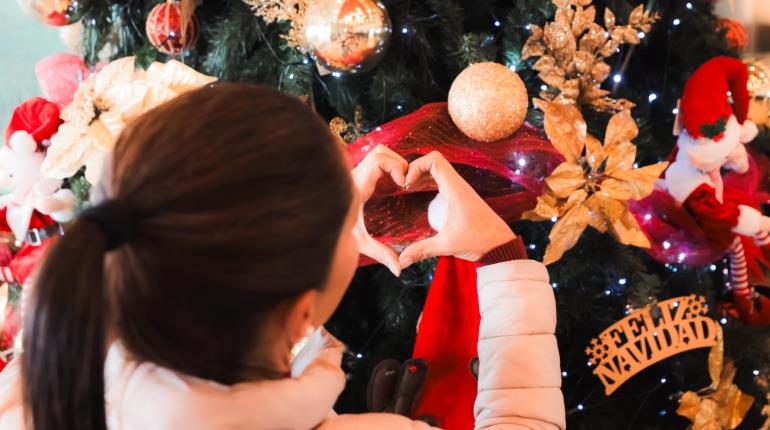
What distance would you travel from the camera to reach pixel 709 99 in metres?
1.07

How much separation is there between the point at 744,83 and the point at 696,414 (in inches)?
19.5

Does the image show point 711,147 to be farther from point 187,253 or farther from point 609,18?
point 187,253

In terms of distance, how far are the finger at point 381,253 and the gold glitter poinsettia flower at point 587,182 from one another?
234mm

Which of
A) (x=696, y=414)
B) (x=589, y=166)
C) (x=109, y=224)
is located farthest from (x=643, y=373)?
(x=109, y=224)

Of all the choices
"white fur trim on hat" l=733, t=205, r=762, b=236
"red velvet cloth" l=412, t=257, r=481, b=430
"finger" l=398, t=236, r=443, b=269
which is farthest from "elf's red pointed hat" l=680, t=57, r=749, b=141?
"finger" l=398, t=236, r=443, b=269

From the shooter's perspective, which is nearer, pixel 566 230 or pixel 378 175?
pixel 378 175

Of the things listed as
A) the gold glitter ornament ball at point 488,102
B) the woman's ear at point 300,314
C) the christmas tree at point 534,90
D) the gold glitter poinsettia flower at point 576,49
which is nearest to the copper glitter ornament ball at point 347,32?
the christmas tree at point 534,90

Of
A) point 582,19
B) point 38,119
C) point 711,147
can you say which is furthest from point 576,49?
point 38,119

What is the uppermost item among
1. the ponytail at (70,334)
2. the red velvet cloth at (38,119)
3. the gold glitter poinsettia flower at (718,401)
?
the ponytail at (70,334)

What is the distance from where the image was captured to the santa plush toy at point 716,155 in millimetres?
1070

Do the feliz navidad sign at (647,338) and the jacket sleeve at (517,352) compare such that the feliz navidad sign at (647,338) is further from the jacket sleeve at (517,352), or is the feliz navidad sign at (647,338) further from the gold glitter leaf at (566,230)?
the jacket sleeve at (517,352)

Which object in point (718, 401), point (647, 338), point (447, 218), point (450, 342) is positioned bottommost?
point (718, 401)

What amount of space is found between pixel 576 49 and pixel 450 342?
41 centimetres

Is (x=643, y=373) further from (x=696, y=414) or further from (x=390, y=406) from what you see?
(x=390, y=406)
